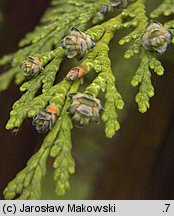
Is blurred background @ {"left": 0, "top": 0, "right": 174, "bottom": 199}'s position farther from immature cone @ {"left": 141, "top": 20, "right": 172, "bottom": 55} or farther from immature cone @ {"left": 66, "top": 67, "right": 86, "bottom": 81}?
immature cone @ {"left": 66, "top": 67, "right": 86, "bottom": 81}

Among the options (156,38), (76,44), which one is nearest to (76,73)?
(76,44)

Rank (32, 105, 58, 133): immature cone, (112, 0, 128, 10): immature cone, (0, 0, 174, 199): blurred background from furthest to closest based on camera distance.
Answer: (0, 0, 174, 199): blurred background → (112, 0, 128, 10): immature cone → (32, 105, 58, 133): immature cone

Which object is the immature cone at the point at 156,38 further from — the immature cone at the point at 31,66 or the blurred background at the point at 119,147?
the blurred background at the point at 119,147

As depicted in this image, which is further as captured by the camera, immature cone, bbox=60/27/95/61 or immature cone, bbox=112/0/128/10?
immature cone, bbox=112/0/128/10

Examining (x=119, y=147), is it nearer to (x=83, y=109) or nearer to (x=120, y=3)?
(x=120, y=3)

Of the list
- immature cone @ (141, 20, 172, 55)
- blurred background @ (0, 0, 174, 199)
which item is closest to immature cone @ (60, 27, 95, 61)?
immature cone @ (141, 20, 172, 55)

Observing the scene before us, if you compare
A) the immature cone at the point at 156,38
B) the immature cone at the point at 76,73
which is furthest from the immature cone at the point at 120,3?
the immature cone at the point at 76,73
